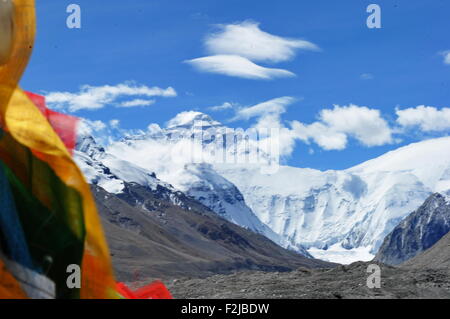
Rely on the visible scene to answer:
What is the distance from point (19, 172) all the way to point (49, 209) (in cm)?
80

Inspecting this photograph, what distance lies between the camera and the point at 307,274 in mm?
37812

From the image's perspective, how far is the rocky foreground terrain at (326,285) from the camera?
30062 millimetres

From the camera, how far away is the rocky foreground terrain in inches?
1184

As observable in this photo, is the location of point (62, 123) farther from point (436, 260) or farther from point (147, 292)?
point (436, 260)

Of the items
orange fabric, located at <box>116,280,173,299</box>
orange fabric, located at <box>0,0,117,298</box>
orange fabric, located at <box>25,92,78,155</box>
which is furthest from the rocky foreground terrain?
orange fabric, located at <box>25,92,78,155</box>

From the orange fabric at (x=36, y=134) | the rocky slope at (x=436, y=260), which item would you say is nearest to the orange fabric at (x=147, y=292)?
the orange fabric at (x=36, y=134)

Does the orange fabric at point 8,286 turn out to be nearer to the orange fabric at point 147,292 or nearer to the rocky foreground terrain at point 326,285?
the orange fabric at point 147,292

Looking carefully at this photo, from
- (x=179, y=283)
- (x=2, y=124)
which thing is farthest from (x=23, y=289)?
(x=179, y=283)

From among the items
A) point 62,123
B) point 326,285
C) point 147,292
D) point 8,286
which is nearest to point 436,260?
point 326,285

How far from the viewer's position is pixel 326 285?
1280 inches

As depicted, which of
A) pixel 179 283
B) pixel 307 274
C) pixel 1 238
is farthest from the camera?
pixel 179 283

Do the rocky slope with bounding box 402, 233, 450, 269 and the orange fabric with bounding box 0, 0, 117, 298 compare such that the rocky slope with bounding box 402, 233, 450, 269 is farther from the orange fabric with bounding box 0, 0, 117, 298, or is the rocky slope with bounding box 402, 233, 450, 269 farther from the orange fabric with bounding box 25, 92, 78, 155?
the orange fabric with bounding box 25, 92, 78, 155
